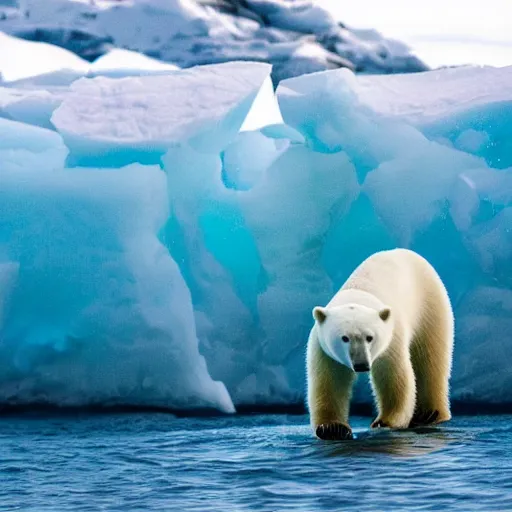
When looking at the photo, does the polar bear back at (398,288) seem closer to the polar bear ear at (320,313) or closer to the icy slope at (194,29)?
the polar bear ear at (320,313)

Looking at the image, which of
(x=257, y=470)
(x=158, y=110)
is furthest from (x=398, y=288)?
(x=158, y=110)

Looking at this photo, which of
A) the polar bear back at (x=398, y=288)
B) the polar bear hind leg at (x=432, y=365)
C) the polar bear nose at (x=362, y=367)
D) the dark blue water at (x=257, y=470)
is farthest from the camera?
the polar bear hind leg at (x=432, y=365)

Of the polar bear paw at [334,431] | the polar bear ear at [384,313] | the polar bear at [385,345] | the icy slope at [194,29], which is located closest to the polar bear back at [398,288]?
the polar bear at [385,345]

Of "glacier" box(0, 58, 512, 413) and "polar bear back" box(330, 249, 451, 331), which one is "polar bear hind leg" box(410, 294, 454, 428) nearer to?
"polar bear back" box(330, 249, 451, 331)

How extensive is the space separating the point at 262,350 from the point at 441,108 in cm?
233

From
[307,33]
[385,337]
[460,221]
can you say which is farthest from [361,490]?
[307,33]

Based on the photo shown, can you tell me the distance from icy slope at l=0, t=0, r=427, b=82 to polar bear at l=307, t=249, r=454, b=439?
4325 mm

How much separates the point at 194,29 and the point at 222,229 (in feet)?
8.24

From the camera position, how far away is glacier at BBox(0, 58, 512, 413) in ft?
24.4

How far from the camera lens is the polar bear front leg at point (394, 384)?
17.3ft

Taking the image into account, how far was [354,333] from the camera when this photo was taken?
4820mm

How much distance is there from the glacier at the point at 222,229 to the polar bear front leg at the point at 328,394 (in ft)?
7.05

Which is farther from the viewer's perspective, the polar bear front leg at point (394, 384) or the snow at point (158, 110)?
the snow at point (158, 110)

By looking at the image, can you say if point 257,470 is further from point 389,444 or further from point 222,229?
point 222,229
